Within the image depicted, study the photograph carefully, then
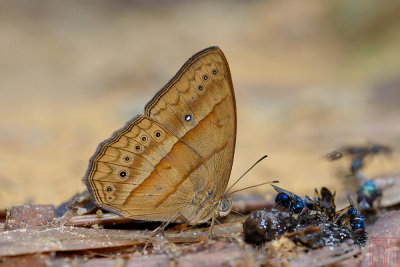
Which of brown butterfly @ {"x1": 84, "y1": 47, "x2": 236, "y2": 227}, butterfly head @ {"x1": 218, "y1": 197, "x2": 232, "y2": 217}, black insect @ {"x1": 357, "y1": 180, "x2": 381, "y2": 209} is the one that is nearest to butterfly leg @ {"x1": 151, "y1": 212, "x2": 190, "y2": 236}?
brown butterfly @ {"x1": 84, "y1": 47, "x2": 236, "y2": 227}

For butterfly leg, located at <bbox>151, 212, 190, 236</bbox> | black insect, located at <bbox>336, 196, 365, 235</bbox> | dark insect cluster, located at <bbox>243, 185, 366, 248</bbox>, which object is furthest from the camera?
butterfly leg, located at <bbox>151, 212, 190, 236</bbox>

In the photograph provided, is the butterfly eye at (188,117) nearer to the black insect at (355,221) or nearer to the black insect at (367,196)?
the black insect at (355,221)

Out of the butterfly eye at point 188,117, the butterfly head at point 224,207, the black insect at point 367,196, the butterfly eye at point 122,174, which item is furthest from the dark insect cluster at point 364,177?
the butterfly eye at point 122,174

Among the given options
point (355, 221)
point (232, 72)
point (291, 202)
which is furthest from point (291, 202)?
point (232, 72)

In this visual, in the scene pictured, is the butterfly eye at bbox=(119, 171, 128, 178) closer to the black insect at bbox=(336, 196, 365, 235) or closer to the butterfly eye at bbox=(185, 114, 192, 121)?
the butterfly eye at bbox=(185, 114, 192, 121)

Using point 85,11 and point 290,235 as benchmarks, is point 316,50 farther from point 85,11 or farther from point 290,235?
point 290,235

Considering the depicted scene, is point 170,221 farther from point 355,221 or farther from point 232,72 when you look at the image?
point 232,72

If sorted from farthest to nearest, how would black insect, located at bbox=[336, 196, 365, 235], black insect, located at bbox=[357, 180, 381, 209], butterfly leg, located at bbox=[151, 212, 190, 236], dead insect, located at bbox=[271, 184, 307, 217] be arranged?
black insect, located at bbox=[357, 180, 381, 209], butterfly leg, located at bbox=[151, 212, 190, 236], dead insect, located at bbox=[271, 184, 307, 217], black insect, located at bbox=[336, 196, 365, 235]
